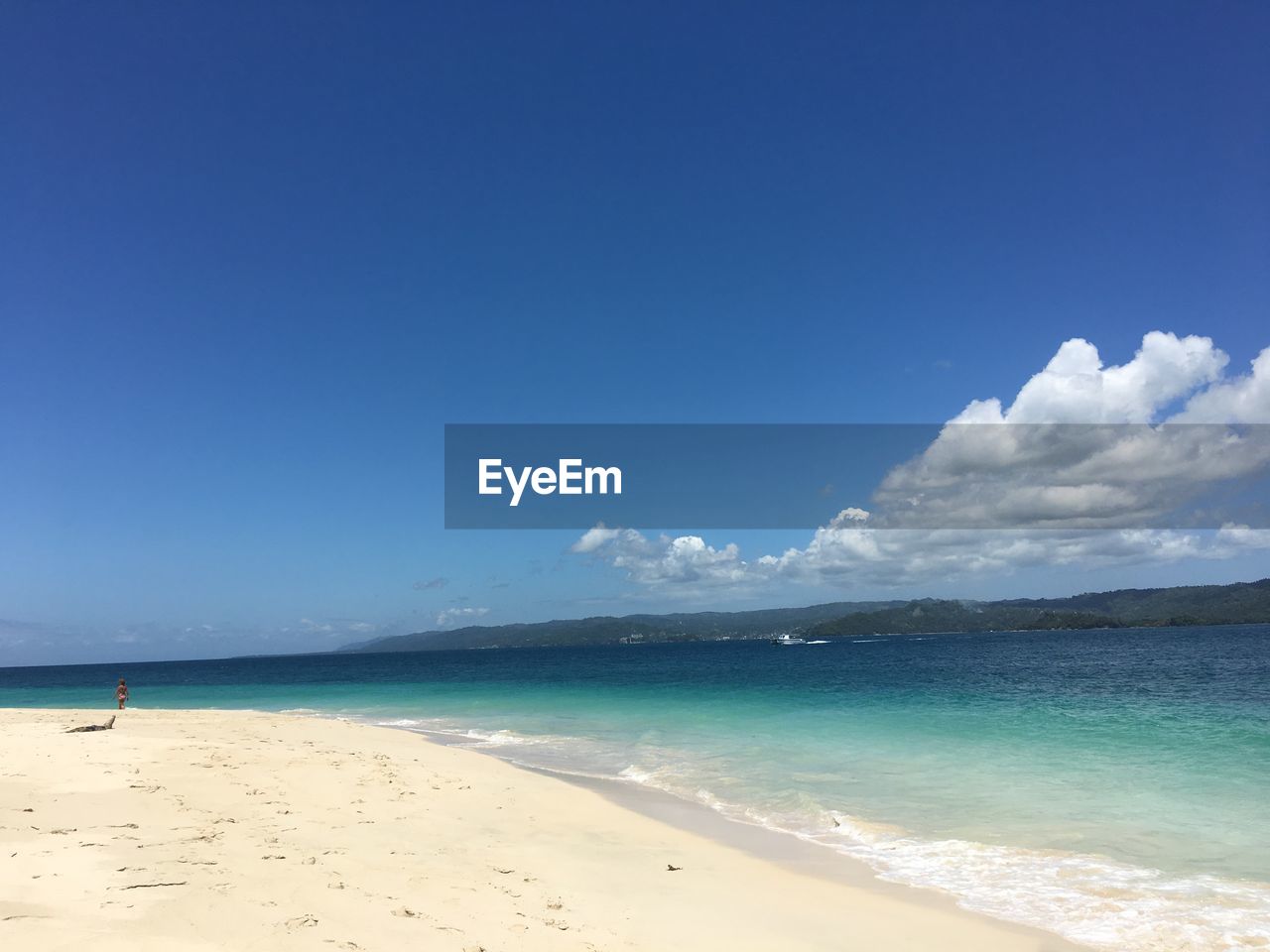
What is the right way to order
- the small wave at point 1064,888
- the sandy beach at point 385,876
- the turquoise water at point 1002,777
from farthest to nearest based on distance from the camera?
1. the turquoise water at point 1002,777
2. the small wave at point 1064,888
3. the sandy beach at point 385,876

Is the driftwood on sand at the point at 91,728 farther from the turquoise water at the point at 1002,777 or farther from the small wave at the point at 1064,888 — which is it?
the small wave at the point at 1064,888

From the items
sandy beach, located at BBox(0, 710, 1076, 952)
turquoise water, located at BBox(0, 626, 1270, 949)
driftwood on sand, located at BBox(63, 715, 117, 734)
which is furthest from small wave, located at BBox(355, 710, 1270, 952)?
driftwood on sand, located at BBox(63, 715, 117, 734)

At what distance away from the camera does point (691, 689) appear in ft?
146

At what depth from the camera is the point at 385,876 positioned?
7367 millimetres

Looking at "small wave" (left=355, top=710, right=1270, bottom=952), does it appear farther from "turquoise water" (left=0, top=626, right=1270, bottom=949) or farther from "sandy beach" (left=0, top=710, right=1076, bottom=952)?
"sandy beach" (left=0, top=710, right=1076, bottom=952)

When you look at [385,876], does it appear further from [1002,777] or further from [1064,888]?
[1002,777]

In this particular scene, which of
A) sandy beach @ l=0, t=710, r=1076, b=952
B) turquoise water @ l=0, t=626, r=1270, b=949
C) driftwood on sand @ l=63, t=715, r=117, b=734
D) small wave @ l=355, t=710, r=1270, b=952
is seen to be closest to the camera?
sandy beach @ l=0, t=710, r=1076, b=952

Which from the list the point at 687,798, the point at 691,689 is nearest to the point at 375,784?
the point at 687,798

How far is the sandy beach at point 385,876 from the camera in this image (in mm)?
5742

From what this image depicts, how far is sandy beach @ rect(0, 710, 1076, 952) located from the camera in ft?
18.8

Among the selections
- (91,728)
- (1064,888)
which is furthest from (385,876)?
(91,728)

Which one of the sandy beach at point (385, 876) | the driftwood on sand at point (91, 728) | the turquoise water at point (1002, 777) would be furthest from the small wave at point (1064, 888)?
the driftwood on sand at point (91, 728)

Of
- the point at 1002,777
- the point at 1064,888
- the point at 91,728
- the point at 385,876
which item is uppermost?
the point at 385,876

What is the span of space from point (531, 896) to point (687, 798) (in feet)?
23.6
